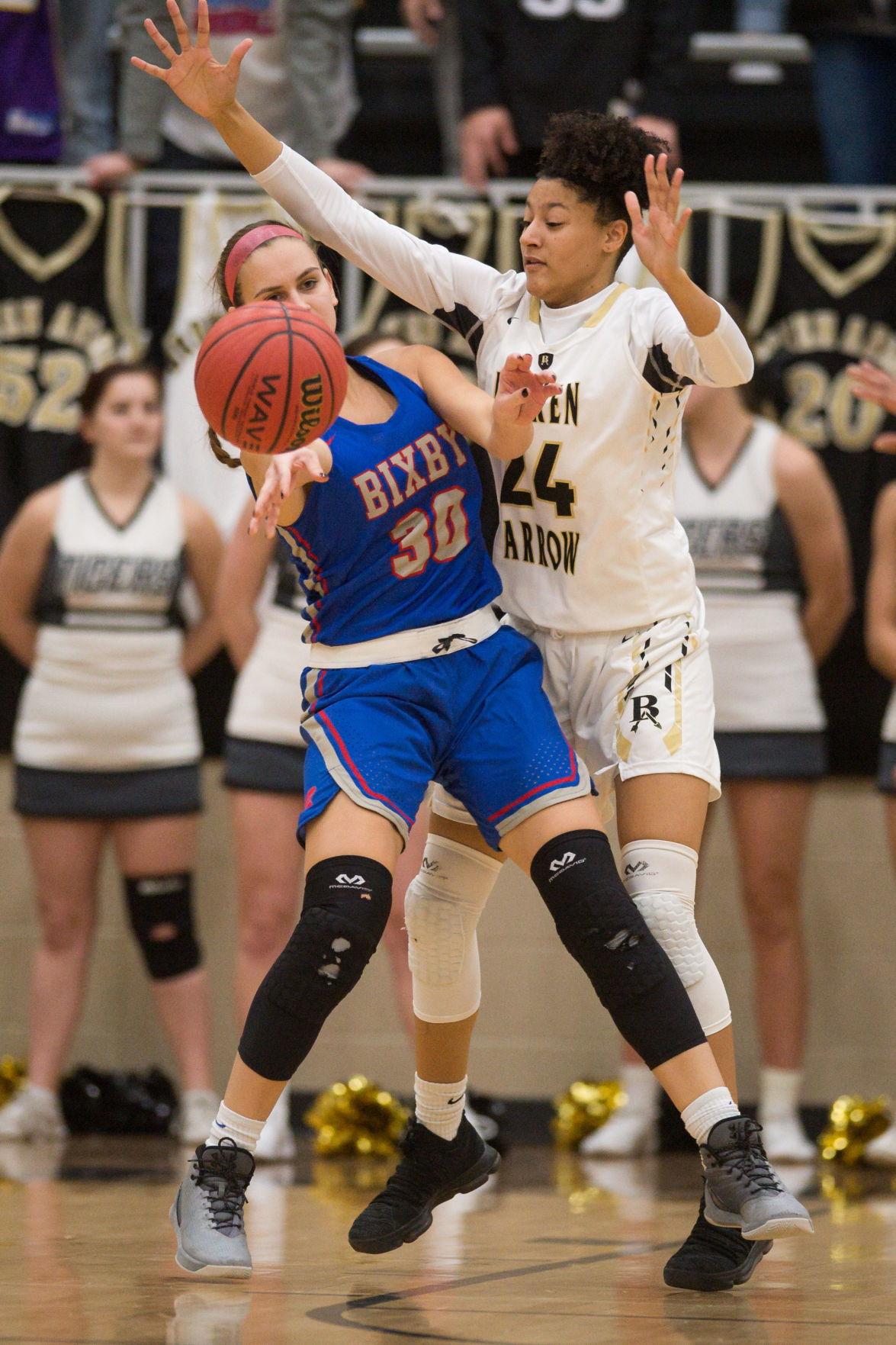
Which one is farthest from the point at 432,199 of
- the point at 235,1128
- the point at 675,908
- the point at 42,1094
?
the point at 235,1128

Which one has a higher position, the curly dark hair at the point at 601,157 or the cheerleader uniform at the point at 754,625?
the curly dark hair at the point at 601,157

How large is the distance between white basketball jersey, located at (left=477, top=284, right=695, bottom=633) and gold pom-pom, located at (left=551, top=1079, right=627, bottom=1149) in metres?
2.54

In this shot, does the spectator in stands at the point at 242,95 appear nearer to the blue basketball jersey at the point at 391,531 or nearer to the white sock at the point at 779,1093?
the blue basketball jersey at the point at 391,531

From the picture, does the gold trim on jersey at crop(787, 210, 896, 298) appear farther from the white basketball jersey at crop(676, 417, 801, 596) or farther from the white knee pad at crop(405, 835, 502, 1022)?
the white knee pad at crop(405, 835, 502, 1022)

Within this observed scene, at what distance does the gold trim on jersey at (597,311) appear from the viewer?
11.5 feet

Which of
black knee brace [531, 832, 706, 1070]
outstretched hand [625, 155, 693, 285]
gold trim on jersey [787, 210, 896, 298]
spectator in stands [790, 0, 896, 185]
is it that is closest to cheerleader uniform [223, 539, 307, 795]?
gold trim on jersey [787, 210, 896, 298]

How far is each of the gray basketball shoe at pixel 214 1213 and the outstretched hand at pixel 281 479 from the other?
110 cm

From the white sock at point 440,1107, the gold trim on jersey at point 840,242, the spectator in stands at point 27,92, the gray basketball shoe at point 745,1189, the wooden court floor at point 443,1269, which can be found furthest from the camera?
the spectator in stands at point 27,92

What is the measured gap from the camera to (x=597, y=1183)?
16.0 feet

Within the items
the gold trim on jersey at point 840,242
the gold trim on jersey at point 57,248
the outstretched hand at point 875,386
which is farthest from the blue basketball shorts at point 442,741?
the gold trim on jersey at point 57,248

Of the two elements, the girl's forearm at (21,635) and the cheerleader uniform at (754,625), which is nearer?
the cheerleader uniform at (754,625)

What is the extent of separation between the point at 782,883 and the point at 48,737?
2.26m

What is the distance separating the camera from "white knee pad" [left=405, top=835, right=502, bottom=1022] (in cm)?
348

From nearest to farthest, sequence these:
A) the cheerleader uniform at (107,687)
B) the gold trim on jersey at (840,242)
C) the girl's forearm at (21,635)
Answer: the cheerleader uniform at (107,687)
the girl's forearm at (21,635)
the gold trim on jersey at (840,242)
